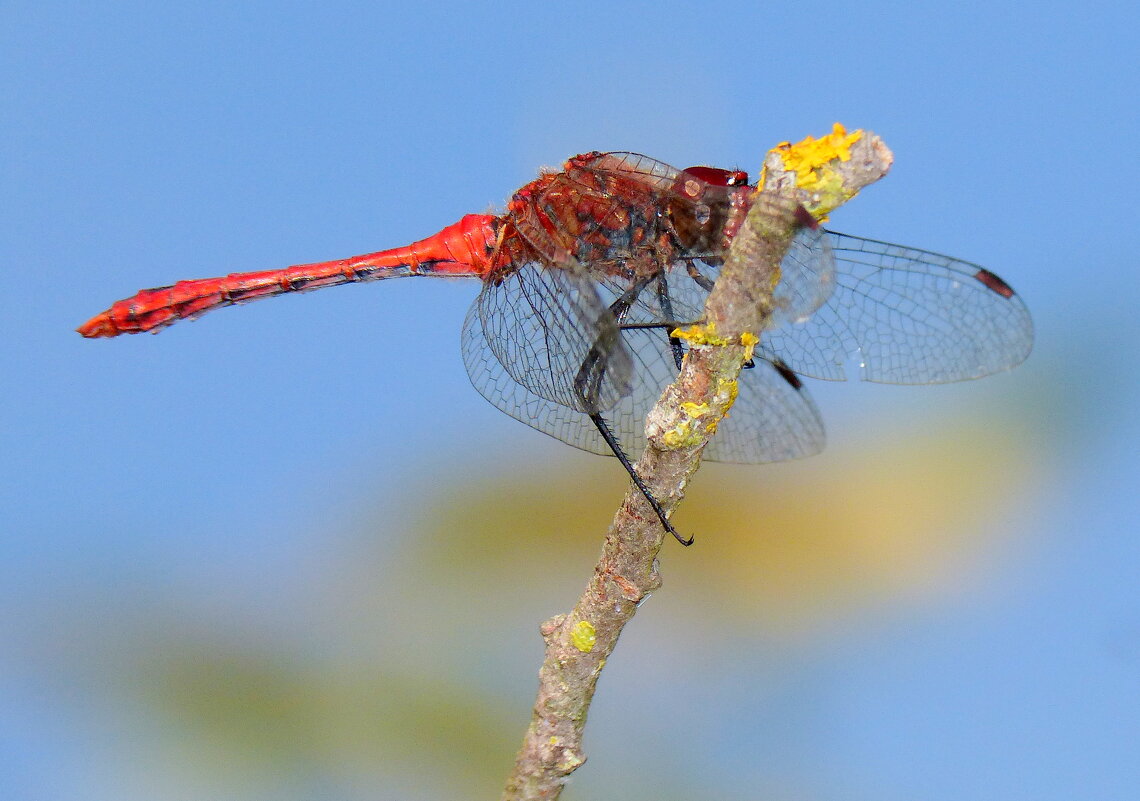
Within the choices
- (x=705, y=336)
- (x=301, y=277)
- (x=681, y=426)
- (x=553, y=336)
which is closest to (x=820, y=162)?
(x=705, y=336)

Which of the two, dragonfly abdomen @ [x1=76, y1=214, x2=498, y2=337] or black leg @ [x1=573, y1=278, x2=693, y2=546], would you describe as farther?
dragonfly abdomen @ [x1=76, y1=214, x2=498, y2=337]

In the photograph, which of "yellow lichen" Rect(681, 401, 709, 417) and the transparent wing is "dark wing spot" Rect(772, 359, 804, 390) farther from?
"yellow lichen" Rect(681, 401, 709, 417)

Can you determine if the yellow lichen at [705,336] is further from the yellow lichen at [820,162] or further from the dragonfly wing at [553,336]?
the dragonfly wing at [553,336]

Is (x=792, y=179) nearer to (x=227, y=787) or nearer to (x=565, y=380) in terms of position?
(x=565, y=380)

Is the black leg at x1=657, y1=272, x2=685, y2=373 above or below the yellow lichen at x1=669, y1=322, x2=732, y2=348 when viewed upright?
above

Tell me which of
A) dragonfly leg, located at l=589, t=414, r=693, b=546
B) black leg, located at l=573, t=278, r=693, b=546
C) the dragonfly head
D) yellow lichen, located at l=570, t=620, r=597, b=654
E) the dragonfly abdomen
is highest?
the dragonfly abdomen

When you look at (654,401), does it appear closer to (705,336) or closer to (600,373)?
(600,373)

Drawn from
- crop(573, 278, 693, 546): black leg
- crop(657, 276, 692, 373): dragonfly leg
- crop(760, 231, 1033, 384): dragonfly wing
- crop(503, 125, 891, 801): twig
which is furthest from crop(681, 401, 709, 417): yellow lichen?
crop(760, 231, 1033, 384): dragonfly wing

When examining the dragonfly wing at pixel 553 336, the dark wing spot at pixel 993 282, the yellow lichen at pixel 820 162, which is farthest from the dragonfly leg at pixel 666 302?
the yellow lichen at pixel 820 162
